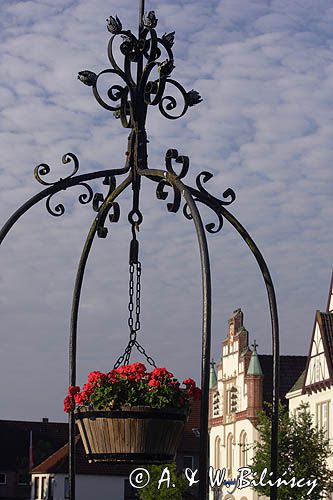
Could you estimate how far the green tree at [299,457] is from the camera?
3700cm

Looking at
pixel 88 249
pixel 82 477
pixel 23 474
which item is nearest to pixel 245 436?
pixel 82 477

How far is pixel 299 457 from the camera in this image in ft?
125

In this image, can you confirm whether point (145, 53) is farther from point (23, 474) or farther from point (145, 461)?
point (23, 474)

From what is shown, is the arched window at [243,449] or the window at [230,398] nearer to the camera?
the arched window at [243,449]

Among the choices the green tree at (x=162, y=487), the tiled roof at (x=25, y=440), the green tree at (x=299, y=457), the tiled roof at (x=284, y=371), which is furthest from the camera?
the tiled roof at (x=25, y=440)

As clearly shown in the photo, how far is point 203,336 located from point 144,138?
1.79m

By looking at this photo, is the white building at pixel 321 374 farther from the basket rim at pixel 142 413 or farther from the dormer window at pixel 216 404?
the basket rim at pixel 142 413

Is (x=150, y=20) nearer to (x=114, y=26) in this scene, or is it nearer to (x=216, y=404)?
(x=114, y=26)

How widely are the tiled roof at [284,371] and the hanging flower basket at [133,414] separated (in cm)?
4330

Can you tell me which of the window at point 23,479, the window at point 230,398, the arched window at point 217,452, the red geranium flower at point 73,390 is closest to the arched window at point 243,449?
the window at point 230,398

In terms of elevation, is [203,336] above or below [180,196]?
below

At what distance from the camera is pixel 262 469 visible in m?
37.2

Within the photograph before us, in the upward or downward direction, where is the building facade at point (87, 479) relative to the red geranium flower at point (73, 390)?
upward

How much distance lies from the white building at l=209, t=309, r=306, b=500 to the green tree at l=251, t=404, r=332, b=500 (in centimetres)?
939
